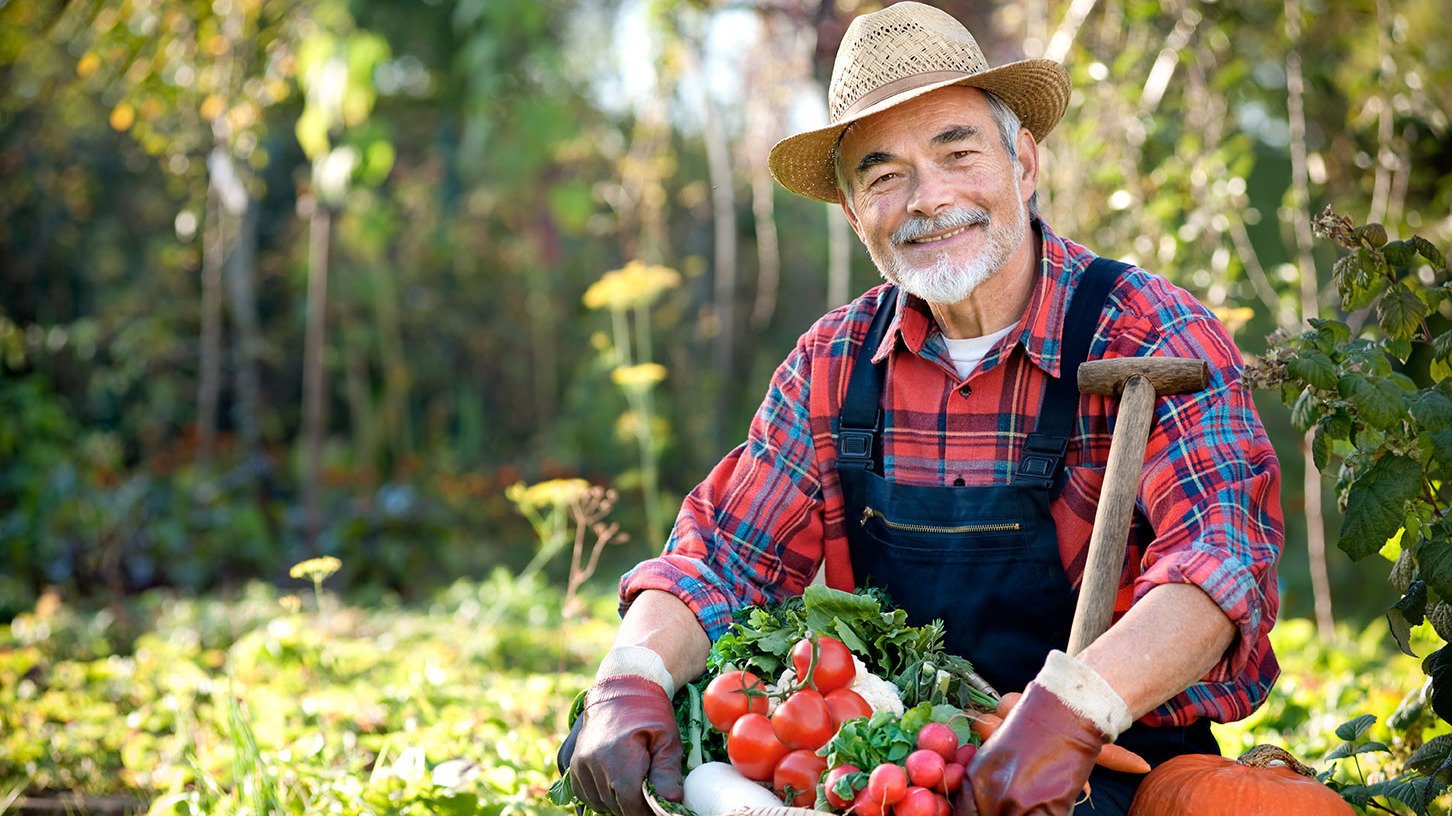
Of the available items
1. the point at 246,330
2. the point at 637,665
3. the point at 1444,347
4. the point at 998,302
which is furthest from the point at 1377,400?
the point at 246,330

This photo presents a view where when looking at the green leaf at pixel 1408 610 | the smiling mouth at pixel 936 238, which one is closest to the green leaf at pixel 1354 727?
the green leaf at pixel 1408 610

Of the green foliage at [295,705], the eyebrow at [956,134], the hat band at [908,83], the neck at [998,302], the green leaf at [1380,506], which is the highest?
the hat band at [908,83]

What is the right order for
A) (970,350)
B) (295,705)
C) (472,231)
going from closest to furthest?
(970,350) → (295,705) → (472,231)

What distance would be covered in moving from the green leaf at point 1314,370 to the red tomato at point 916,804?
0.94m

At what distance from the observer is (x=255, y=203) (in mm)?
9336

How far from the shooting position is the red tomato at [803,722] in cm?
198

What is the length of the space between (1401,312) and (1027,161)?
A: 0.78m

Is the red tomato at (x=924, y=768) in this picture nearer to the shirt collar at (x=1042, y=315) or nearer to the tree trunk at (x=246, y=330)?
the shirt collar at (x=1042, y=315)

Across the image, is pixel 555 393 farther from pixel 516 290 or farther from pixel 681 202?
pixel 681 202

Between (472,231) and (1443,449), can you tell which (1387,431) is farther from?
(472,231)

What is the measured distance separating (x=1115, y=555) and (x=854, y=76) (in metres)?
1.09

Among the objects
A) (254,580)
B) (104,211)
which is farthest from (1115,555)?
(104,211)

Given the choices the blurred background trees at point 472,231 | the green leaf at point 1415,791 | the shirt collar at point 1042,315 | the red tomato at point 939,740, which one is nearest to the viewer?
the red tomato at point 939,740

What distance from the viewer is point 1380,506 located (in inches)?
85.7
